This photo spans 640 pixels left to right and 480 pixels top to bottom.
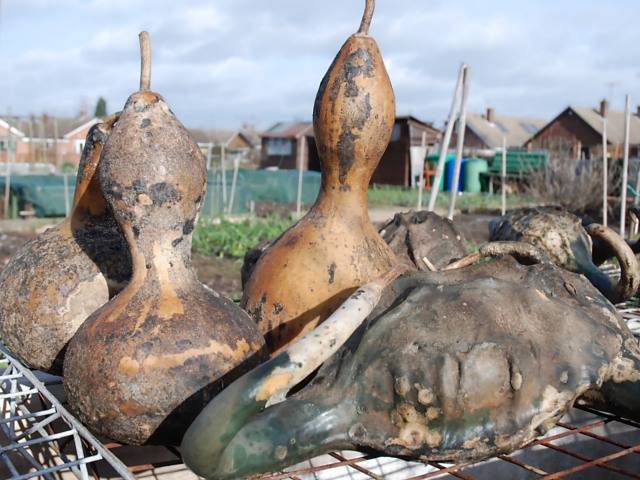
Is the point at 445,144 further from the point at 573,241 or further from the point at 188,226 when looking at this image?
the point at 188,226

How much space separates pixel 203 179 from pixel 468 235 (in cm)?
985

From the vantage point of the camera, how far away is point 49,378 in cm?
197

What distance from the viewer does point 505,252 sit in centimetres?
151

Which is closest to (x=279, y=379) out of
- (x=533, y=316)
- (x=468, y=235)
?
(x=533, y=316)

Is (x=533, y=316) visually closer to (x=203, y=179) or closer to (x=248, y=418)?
(x=248, y=418)

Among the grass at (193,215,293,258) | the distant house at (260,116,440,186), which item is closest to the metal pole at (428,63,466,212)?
the grass at (193,215,293,258)

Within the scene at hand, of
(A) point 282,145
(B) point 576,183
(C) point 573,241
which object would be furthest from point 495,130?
(C) point 573,241

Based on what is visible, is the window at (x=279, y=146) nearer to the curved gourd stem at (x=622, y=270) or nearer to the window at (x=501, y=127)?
the window at (x=501, y=127)

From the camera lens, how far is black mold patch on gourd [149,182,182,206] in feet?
4.56

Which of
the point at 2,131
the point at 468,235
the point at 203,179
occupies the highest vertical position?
the point at 2,131

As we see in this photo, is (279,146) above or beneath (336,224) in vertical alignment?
above

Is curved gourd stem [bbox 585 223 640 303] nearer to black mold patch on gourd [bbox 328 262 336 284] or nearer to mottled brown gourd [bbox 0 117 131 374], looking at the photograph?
black mold patch on gourd [bbox 328 262 336 284]

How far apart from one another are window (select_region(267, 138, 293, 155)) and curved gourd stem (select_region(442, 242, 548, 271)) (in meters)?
28.3

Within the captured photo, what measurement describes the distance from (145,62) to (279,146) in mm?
28929
